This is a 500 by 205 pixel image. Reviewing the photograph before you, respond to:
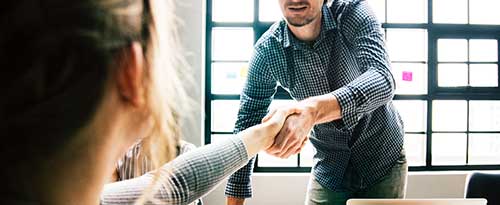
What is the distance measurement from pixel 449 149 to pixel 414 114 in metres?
0.45

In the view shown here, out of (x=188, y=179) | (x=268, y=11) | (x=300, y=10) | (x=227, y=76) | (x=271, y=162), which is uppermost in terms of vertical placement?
(x=268, y=11)

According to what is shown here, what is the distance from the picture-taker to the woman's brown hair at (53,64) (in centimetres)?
31

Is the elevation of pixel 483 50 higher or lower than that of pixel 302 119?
higher

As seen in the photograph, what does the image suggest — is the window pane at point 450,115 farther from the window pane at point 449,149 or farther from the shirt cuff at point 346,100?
the shirt cuff at point 346,100

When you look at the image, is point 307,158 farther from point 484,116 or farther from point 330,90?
point 330,90

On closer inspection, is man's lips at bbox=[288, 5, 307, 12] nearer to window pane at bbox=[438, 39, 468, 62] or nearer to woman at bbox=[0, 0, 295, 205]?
woman at bbox=[0, 0, 295, 205]

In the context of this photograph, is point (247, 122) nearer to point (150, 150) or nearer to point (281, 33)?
point (281, 33)

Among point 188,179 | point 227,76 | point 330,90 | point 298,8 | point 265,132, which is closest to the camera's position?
point 188,179

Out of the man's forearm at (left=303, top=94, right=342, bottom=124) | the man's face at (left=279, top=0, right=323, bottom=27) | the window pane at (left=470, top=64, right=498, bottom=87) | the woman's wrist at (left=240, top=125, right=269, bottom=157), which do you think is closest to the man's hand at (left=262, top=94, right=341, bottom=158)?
the man's forearm at (left=303, top=94, right=342, bottom=124)

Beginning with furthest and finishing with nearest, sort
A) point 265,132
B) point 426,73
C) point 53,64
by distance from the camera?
point 426,73 < point 265,132 < point 53,64

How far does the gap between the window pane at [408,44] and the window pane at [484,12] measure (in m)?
0.49

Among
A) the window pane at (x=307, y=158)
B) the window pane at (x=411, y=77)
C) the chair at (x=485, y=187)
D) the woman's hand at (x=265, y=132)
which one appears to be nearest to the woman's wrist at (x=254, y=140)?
the woman's hand at (x=265, y=132)

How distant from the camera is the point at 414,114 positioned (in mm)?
4281

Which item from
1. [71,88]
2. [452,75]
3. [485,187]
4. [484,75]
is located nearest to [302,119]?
[485,187]
